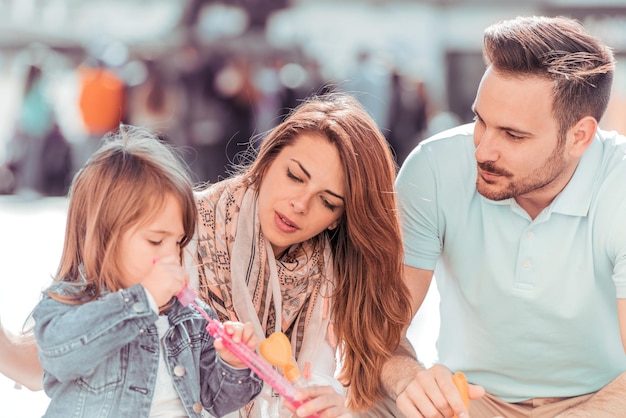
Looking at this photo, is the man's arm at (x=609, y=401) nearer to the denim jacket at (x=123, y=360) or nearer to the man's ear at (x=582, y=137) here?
the man's ear at (x=582, y=137)

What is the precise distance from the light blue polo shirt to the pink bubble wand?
0.85m

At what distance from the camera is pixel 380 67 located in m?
10.8

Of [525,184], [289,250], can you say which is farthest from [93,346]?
[525,184]

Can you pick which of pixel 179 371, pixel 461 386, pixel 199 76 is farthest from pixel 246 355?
pixel 199 76

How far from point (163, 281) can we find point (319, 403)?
47cm

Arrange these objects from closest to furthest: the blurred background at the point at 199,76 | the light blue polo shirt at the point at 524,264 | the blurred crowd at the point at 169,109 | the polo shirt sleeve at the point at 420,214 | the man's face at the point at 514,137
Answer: the man's face at the point at 514,137 < the light blue polo shirt at the point at 524,264 < the polo shirt sleeve at the point at 420,214 < the blurred background at the point at 199,76 < the blurred crowd at the point at 169,109

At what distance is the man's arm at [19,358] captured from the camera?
2.60 m

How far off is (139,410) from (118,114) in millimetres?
7338

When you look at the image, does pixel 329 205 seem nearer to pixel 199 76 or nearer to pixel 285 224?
pixel 285 224

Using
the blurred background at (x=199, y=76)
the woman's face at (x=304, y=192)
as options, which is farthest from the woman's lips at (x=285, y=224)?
the blurred background at (x=199, y=76)

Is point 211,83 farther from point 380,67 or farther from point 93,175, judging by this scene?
point 93,175

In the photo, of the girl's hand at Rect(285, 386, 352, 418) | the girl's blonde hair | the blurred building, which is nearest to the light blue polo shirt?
the girl's hand at Rect(285, 386, 352, 418)

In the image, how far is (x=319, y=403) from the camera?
7.31 feet

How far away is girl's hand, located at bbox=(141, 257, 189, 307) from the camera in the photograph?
6.63ft
